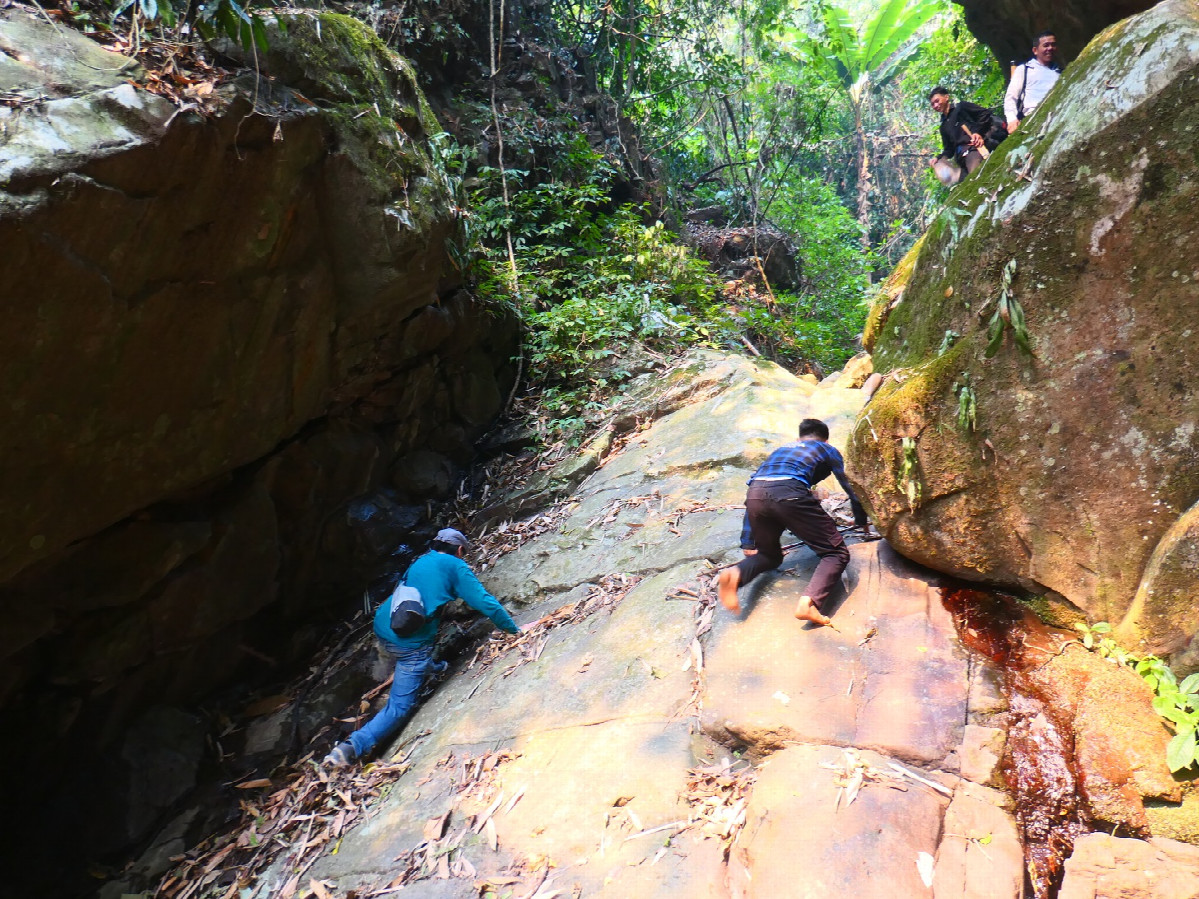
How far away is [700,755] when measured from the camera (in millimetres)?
3471

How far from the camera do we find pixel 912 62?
20.5 metres

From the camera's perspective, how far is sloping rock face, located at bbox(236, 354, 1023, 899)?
2.78 meters

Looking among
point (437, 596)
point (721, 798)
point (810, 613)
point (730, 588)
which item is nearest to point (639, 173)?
point (437, 596)

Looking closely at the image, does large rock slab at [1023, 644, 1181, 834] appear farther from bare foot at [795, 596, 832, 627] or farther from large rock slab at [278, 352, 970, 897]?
bare foot at [795, 596, 832, 627]

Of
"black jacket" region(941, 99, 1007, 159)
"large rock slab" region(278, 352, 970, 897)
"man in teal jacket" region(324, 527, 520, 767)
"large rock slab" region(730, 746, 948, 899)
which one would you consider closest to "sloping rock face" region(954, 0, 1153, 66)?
"black jacket" region(941, 99, 1007, 159)

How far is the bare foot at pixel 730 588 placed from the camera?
13.6 ft

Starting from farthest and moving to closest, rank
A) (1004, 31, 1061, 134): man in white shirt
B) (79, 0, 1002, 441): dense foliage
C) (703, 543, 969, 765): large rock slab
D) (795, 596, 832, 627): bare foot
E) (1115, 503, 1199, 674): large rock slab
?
(79, 0, 1002, 441): dense foliage → (1004, 31, 1061, 134): man in white shirt → (795, 596, 832, 627): bare foot → (703, 543, 969, 765): large rock slab → (1115, 503, 1199, 674): large rock slab

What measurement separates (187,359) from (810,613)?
14.4 feet

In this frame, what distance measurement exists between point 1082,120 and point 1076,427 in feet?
4.69

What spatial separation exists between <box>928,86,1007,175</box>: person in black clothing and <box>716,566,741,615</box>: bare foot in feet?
19.0

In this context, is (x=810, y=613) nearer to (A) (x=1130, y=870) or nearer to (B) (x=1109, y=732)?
(B) (x=1109, y=732)

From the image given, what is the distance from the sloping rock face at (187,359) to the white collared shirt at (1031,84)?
571 centimetres

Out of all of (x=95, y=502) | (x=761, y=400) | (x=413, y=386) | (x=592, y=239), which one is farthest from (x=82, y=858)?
(x=592, y=239)

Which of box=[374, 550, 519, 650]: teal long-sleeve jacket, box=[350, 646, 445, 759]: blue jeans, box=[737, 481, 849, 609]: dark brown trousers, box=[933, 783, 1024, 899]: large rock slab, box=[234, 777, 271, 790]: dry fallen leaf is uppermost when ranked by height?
box=[737, 481, 849, 609]: dark brown trousers
